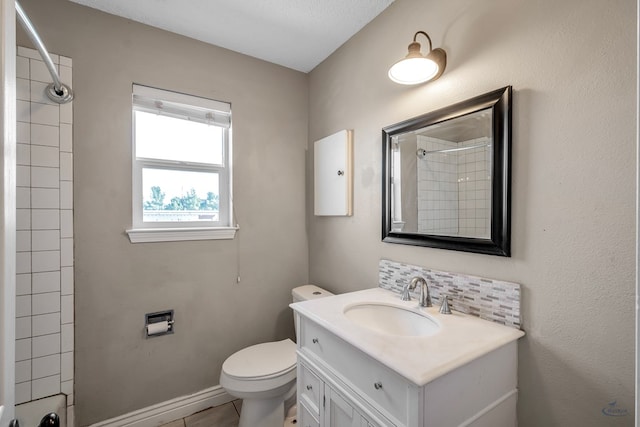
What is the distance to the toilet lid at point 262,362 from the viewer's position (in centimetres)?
149

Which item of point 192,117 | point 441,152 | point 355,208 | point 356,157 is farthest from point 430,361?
point 192,117

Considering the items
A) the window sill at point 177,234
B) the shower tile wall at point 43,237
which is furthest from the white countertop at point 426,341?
the shower tile wall at point 43,237

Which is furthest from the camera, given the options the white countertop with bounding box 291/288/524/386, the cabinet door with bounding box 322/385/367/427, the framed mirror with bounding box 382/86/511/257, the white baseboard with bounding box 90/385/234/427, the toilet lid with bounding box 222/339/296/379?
the white baseboard with bounding box 90/385/234/427

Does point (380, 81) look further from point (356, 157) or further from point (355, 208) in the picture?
point (355, 208)

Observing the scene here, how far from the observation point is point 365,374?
921mm

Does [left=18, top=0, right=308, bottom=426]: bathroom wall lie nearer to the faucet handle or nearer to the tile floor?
the tile floor

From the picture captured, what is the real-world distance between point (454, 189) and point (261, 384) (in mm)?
1350

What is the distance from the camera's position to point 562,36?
91 centimetres

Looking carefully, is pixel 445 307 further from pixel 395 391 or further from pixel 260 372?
pixel 260 372

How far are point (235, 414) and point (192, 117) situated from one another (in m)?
1.91

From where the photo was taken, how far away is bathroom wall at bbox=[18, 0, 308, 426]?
59.5 inches

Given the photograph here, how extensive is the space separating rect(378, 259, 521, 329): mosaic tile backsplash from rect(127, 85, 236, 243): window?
1208 mm

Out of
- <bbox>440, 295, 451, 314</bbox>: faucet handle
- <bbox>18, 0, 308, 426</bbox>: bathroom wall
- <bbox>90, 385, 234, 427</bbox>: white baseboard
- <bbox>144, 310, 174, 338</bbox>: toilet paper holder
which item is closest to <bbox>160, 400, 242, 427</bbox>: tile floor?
<bbox>90, 385, 234, 427</bbox>: white baseboard
